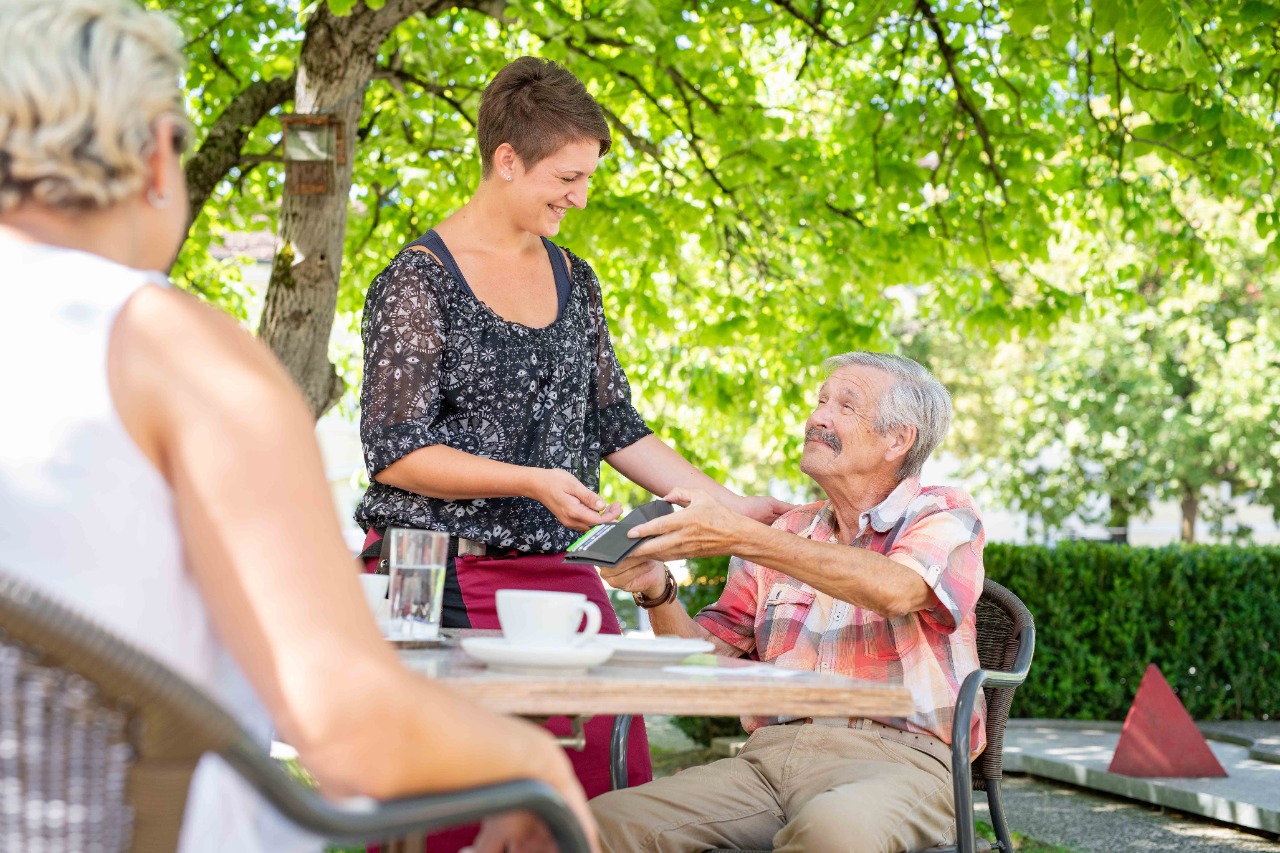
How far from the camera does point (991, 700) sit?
2.95m

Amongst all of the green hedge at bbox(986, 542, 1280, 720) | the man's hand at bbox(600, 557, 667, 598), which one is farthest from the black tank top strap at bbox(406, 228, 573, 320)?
the green hedge at bbox(986, 542, 1280, 720)

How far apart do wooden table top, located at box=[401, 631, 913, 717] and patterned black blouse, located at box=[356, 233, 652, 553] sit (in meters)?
0.94

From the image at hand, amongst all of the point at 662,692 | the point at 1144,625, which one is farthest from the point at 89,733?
the point at 1144,625

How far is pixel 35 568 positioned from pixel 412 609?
3.61 ft

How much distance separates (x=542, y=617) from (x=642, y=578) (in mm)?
976

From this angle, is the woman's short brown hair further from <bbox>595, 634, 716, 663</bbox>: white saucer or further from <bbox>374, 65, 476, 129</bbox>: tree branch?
<bbox>374, 65, 476, 129</bbox>: tree branch

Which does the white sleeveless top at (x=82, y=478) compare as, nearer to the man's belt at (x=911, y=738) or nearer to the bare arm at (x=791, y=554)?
the bare arm at (x=791, y=554)

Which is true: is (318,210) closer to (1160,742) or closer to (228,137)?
(228,137)

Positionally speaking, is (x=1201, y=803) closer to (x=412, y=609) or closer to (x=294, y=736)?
(x=412, y=609)

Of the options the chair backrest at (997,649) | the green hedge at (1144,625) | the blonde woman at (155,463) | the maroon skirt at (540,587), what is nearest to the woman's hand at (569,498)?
the maroon skirt at (540,587)

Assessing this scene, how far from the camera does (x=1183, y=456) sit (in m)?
20.3

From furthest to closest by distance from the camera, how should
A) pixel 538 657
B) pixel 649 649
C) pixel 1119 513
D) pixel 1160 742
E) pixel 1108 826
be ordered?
pixel 1119 513 → pixel 1160 742 → pixel 1108 826 → pixel 649 649 → pixel 538 657

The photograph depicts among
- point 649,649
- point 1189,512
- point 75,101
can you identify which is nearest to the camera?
point 75,101

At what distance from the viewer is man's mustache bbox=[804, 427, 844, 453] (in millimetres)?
3232
